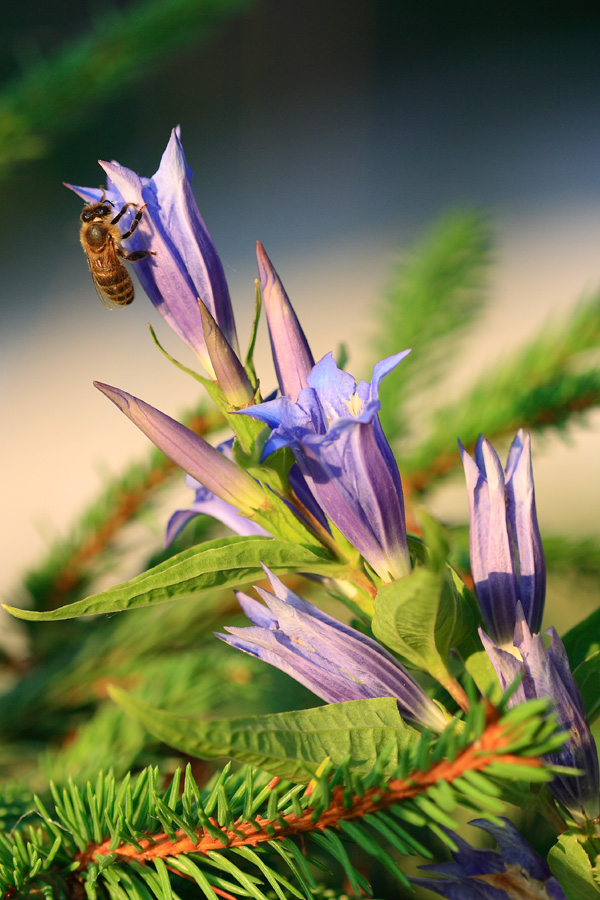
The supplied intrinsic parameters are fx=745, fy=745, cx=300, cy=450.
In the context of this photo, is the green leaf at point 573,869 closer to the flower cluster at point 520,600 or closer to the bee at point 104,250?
the flower cluster at point 520,600

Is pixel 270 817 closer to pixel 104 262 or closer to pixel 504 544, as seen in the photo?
pixel 504 544

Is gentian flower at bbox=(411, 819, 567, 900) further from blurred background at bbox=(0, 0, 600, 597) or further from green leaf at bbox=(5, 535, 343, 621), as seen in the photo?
blurred background at bbox=(0, 0, 600, 597)

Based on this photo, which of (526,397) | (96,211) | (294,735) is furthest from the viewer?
(526,397)

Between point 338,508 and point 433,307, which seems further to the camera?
point 433,307

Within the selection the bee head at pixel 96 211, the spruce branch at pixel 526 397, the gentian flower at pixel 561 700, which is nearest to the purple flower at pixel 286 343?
the gentian flower at pixel 561 700

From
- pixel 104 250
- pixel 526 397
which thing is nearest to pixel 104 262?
pixel 104 250

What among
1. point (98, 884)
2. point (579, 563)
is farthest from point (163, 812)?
point (579, 563)

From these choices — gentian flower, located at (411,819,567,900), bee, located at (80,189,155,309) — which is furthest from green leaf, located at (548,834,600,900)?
bee, located at (80,189,155,309)
